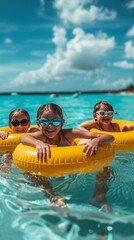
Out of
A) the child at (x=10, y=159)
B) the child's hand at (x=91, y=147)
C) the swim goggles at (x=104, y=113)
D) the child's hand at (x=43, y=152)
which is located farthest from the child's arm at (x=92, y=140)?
the swim goggles at (x=104, y=113)

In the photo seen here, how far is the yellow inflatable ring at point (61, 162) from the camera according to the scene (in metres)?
3.56

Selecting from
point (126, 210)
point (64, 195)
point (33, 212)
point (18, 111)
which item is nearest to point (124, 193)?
point (126, 210)

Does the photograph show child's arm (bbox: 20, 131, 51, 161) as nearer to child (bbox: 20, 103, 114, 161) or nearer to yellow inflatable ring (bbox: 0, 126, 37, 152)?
child (bbox: 20, 103, 114, 161)

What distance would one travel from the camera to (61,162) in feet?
11.7

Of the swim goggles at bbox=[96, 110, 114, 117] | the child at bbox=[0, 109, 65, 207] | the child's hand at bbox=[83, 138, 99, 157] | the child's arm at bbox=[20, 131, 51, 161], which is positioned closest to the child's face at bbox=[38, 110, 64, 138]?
the child's arm at bbox=[20, 131, 51, 161]

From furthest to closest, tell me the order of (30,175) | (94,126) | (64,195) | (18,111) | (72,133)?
1. (94,126)
2. (18,111)
3. (72,133)
4. (30,175)
5. (64,195)

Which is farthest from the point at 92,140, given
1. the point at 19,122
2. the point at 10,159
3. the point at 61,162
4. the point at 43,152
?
the point at 19,122

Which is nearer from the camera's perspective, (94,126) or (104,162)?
(104,162)

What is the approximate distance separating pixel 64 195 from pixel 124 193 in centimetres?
67

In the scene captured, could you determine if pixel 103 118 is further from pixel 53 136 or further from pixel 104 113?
pixel 53 136

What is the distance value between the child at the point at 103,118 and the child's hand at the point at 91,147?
196 cm

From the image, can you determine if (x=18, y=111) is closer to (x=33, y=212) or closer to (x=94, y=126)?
(x=94, y=126)

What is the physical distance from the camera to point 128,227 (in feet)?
9.18

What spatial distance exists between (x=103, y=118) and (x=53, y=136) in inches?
76.3
